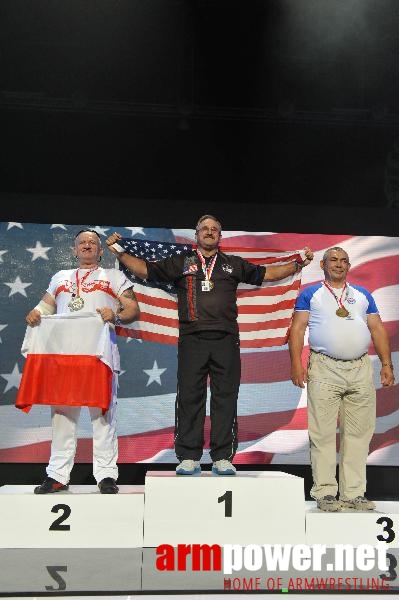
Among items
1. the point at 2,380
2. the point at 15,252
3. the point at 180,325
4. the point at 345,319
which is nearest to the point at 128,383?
the point at 2,380

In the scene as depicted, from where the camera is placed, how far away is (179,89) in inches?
208

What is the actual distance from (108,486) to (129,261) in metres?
1.22

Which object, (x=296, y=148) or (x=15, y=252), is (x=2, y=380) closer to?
(x=15, y=252)

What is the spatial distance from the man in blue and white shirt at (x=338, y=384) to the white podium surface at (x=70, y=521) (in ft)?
3.31

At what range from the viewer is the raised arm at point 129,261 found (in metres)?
3.94

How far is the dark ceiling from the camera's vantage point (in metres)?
5.02

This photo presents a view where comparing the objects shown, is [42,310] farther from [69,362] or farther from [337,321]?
[337,321]

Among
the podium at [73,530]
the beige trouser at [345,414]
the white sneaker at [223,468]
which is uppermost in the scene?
the beige trouser at [345,414]

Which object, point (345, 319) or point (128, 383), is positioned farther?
point (128, 383)

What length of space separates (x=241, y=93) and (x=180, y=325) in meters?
2.24

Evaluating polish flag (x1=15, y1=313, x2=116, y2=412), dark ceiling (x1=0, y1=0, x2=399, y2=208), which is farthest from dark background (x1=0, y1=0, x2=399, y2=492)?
polish flag (x1=15, y1=313, x2=116, y2=412)

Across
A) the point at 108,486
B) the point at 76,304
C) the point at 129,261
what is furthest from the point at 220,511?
the point at 129,261

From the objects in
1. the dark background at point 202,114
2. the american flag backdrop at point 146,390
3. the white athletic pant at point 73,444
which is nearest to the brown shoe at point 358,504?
the white athletic pant at point 73,444

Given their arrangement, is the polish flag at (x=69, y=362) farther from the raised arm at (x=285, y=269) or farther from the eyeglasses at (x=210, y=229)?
the raised arm at (x=285, y=269)
